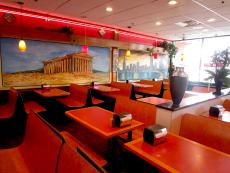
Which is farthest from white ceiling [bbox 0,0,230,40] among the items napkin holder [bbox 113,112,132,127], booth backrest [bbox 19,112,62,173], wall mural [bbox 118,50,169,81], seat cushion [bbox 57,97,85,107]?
booth backrest [bbox 19,112,62,173]

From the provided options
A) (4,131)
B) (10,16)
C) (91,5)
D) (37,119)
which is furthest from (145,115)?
(10,16)

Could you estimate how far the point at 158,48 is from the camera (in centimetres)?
759

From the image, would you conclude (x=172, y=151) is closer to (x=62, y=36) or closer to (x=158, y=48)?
(x=62, y=36)

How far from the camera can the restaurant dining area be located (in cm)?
145

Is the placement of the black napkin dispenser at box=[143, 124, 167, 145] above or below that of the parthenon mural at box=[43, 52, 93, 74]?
below

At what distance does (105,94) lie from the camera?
16.2 feet

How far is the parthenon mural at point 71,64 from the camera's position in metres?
4.57

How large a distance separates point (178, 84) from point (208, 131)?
0.63 m

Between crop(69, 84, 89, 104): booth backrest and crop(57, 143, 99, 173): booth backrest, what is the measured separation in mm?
2738

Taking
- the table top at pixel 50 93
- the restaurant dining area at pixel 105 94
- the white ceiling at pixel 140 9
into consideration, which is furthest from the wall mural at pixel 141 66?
the table top at pixel 50 93

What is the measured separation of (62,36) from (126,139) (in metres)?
3.54

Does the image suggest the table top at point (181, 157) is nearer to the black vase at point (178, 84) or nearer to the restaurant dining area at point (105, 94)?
the restaurant dining area at point (105, 94)

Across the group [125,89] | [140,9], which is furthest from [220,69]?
[125,89]

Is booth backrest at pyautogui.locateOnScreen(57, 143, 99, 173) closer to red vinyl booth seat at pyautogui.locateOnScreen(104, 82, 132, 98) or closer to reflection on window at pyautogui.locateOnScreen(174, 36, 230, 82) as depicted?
red vinyl booth seat at pyautogui.locateOnScreen(104, 82, 132, 98)
